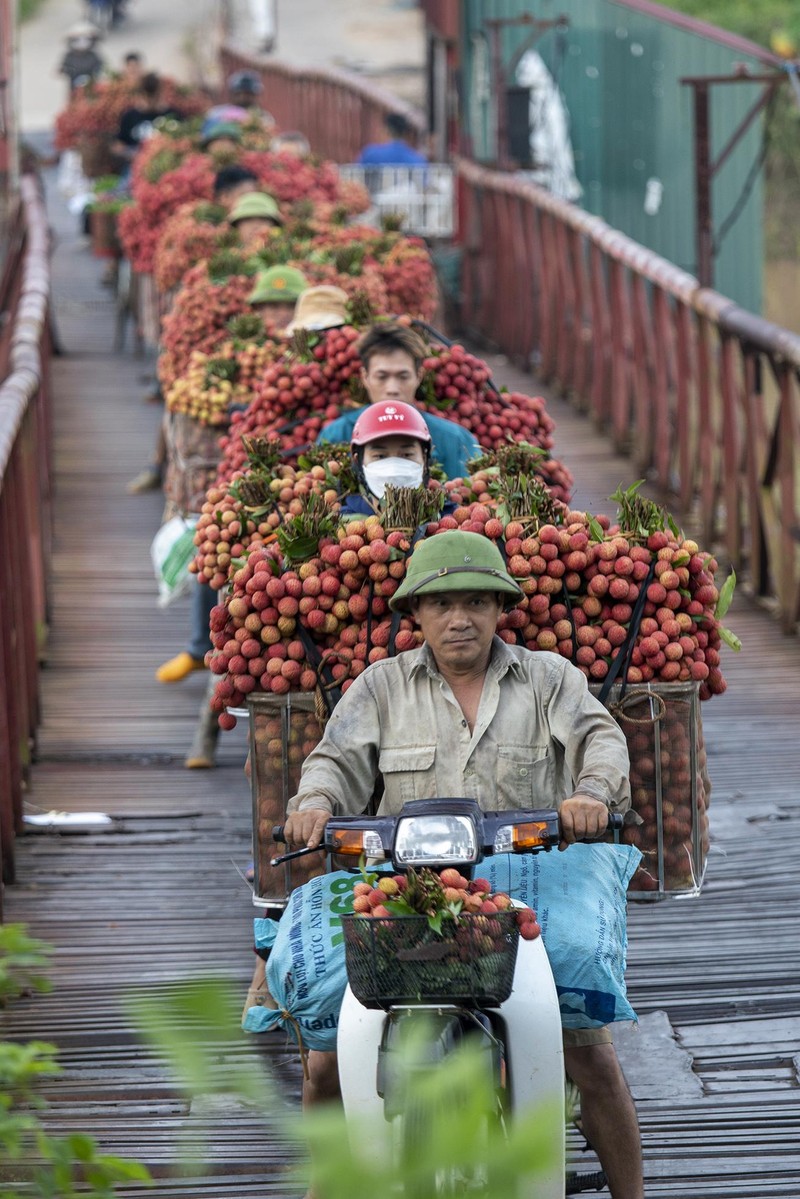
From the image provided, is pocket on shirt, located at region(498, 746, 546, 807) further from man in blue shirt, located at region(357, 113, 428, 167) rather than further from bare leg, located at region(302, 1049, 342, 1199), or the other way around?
man in blue shirt, located at region(357, 113, 428, 167)

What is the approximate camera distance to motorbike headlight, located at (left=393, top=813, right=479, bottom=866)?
337cm

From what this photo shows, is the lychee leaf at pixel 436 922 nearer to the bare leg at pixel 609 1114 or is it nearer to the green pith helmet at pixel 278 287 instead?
the bare leg at pixel 609 1114

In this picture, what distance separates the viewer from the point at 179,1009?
5.21ft

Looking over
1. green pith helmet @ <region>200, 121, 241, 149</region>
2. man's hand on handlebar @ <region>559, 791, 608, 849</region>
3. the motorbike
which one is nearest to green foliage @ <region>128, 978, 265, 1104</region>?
the motorbike

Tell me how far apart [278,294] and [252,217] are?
104 inches

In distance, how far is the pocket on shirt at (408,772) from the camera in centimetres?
398

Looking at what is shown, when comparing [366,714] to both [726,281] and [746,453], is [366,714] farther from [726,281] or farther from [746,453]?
[726,281]

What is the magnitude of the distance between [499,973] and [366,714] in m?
0.95

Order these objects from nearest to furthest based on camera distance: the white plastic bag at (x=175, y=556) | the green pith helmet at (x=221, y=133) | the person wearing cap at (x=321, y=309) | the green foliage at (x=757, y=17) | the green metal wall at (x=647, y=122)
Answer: the white plastic bag at (x=175, y=556), the person wearing cap at (x=321, y=309), the green metal wall at (x=647, y=122), the green pith helmet at (x=221, y=133), the green foliage at (x=757, y=17)

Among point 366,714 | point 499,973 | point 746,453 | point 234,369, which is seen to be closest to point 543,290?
point 746,453

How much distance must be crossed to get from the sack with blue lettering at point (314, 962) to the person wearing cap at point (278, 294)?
204 inches

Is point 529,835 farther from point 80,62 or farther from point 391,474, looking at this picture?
point 80,62

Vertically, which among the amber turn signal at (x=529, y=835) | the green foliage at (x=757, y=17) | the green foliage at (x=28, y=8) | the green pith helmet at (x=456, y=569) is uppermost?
the green foliage at (x=28, y=8)

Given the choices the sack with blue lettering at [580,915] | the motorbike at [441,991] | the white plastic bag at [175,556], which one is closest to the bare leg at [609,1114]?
the sack with blue lettering at [580,915]
